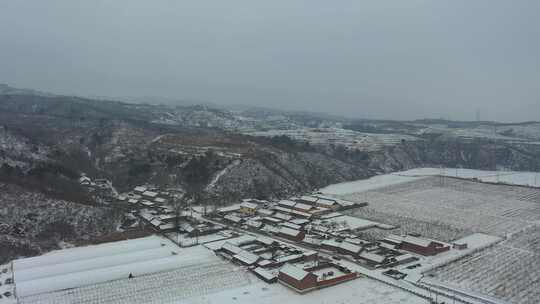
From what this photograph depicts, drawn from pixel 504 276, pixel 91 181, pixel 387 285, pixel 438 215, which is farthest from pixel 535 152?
pixel 91 181

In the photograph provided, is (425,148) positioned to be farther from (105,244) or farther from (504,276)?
(105,244)

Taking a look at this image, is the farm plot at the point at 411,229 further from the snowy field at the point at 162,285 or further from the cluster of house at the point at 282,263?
the snowy field at the point at 162,285

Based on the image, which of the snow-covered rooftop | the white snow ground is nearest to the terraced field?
the snow-covered rooftop

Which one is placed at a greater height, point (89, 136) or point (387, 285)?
point (89, 136)

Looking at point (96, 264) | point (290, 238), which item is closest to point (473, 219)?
point (290, 238)

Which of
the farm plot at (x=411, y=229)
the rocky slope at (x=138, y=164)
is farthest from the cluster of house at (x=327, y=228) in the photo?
the rocky slope at (x=138, y=164)

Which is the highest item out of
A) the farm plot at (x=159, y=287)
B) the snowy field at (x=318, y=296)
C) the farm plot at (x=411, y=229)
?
the farm plot at (x=411, y=229)
